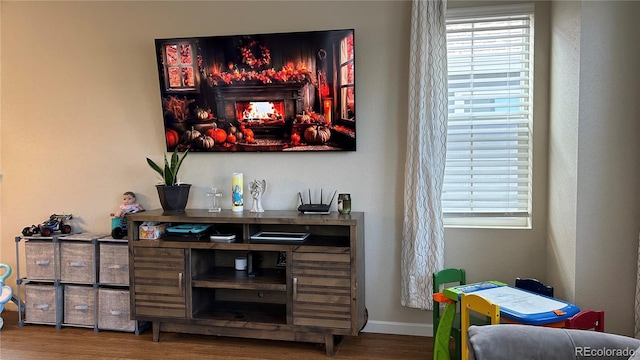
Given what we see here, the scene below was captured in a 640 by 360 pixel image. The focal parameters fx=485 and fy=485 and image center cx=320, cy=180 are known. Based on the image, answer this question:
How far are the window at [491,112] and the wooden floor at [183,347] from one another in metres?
0.99

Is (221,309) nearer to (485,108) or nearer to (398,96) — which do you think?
(398,96)

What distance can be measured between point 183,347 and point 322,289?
3.24ft

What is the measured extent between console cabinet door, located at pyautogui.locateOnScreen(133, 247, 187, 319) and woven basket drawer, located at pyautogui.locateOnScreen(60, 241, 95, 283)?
1.56 feet

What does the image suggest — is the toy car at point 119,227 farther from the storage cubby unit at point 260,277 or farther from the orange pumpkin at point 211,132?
the orange pumpkin at point 211,132

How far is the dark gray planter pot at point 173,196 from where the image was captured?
3.25 m


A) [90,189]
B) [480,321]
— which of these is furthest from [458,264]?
[90,189]

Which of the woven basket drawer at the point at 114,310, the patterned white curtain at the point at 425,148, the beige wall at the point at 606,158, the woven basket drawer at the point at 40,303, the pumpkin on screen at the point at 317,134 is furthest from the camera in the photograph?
the woven basket drawer at the point at 40,303

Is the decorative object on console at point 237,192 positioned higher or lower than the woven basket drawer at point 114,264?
higher

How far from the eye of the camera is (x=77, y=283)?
3414mm

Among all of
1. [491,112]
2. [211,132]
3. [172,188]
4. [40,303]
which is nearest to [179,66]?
[211,132]

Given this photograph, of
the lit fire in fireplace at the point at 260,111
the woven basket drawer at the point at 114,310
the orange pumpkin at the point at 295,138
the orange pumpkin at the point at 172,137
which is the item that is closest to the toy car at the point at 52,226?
the woven basket drawer at the point at 114,310

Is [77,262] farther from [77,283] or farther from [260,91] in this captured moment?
[260,91]

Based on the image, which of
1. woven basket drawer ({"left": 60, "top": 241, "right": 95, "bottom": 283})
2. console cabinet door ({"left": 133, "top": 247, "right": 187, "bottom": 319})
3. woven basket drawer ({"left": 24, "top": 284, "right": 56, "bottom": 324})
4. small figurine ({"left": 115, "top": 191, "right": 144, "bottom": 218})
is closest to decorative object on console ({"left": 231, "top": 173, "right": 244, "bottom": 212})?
console cabinet door ({"left": 133, "top": 247, "right": 187, "bottom": 319})

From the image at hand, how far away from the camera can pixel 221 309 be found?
10.6ft
